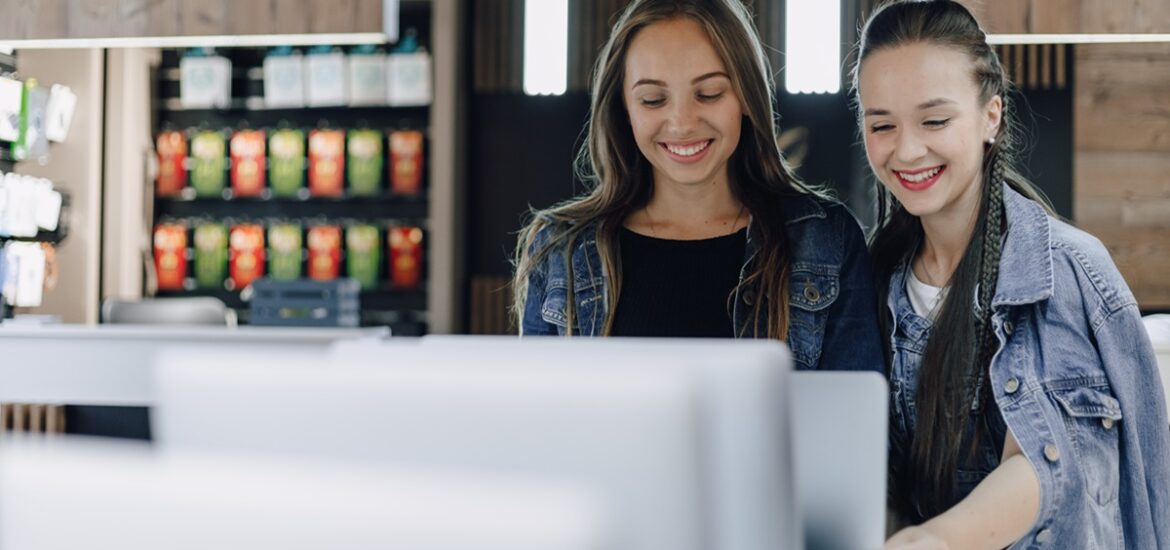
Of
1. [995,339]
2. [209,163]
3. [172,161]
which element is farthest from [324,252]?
[995,339]

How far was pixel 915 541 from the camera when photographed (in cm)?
112

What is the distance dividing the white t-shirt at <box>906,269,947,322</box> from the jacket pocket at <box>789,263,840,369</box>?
113 millimetres

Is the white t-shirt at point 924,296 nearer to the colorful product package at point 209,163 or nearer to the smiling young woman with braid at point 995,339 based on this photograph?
the smiling young woman with braid at point 995,339

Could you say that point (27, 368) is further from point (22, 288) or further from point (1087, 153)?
point (1087, 153)

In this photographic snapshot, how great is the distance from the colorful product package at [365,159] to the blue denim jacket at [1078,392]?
523 centimetres

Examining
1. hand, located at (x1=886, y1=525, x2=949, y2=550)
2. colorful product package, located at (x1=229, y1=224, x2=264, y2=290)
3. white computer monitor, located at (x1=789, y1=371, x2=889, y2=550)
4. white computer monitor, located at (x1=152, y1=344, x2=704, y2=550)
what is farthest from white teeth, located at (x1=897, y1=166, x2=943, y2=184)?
colorful product package, located at (x1=229, y1=224, x2=264, y2=290)

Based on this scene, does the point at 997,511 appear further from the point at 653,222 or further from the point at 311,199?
the point at 311,199

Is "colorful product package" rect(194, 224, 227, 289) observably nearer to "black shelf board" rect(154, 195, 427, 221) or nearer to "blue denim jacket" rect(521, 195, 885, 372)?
"black shelf board" rect(154, 195, 427, 221)

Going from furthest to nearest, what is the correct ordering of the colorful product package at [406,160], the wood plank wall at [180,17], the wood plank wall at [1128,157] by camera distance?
the colorful product package at [406,160], the wood plank wall at [1128,157], the wood plank wall at [180,17]

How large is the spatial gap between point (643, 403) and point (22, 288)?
18.8 ft

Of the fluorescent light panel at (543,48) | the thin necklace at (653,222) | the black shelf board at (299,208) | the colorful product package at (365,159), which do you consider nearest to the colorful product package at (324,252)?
the black shelf board at (299,208)

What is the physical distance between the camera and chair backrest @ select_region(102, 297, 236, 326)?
4.71 meters

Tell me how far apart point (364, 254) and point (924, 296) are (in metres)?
5.13

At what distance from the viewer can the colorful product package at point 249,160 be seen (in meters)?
6.48
